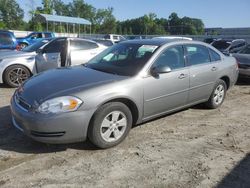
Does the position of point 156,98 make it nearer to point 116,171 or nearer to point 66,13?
point 116,171

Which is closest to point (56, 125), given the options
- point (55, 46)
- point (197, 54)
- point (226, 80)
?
point (197, 54)

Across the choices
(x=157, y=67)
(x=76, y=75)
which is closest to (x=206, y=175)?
(x=157, y=67)

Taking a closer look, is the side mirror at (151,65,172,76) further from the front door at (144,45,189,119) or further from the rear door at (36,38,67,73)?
the rear door at (36,38,67,73)

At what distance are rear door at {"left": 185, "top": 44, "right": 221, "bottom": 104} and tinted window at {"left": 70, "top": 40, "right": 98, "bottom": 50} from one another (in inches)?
180

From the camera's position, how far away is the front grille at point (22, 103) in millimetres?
4270

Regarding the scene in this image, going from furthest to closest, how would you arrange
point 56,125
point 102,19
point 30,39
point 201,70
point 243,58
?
point 102,19, point 30,39, point 243,58, point 201,70, point 56,125

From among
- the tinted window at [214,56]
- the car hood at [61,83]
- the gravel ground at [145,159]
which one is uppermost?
the tinted window at [214,56]

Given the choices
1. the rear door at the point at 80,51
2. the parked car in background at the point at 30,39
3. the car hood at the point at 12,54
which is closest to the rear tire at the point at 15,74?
the car hood at the point at 12,54

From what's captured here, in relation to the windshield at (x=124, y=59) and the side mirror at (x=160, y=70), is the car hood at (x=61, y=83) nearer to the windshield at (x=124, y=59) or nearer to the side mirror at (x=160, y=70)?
the windshield at (x=124, y=59)

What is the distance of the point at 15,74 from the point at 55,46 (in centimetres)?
145

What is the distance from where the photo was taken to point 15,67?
29.3 ft

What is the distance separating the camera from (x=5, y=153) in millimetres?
4379

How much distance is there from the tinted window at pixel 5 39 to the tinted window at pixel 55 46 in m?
6.41

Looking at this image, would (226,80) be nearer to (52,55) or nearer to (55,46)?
(52,55)
